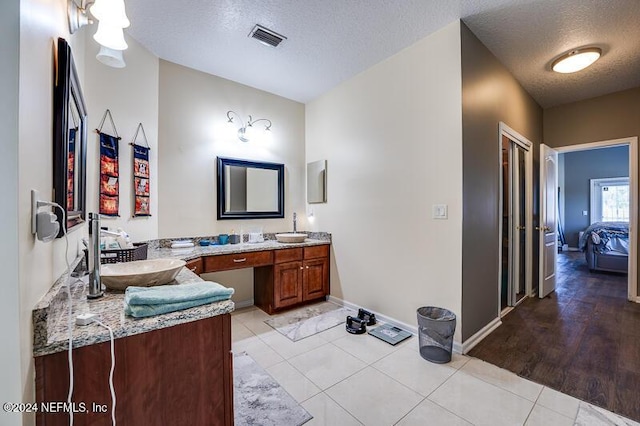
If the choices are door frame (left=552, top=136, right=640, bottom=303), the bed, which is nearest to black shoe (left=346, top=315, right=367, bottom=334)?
door frame (left=552, top=136, right=640, bottom=303)

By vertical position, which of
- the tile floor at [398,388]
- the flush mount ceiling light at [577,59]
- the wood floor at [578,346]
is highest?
the flush mount ceiling light at [577,59]

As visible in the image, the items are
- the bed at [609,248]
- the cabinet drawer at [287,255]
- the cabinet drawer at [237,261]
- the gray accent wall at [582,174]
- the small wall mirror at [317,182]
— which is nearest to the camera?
the cabinet drawer at [237,261]

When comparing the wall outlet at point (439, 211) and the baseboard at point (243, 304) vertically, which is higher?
the wall outlet at point (439, 211)

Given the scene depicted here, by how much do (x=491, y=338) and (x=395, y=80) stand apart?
2671 millimetres

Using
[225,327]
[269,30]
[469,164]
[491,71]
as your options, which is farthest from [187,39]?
[491,71]

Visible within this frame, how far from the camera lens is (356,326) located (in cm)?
266

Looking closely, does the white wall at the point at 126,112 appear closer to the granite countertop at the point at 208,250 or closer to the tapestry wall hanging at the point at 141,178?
the tapestry wall hanging at the point at 141,178

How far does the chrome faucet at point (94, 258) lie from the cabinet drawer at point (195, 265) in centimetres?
118

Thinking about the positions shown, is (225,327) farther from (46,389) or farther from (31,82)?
(31,82)

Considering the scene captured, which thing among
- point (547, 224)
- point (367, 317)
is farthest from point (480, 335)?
point (547, 224)

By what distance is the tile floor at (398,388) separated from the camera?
1.57m

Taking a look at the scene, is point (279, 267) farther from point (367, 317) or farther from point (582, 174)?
point (582, 174)

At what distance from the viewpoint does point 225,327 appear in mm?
1114

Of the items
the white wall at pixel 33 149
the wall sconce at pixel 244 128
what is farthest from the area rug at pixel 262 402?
the wall sconce at pixel 244 128
